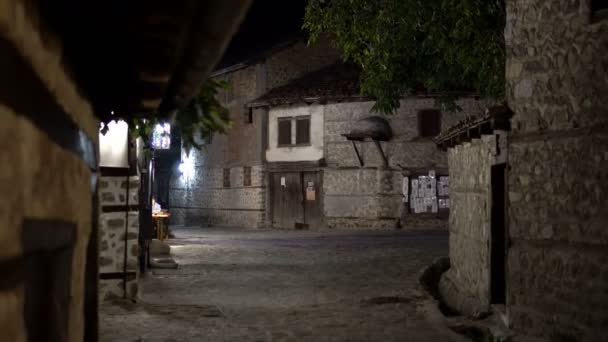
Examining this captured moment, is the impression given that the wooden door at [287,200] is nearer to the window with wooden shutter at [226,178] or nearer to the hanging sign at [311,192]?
the hanging sign at [311,192]

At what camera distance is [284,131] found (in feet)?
93.6

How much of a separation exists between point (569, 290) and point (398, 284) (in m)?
5.19

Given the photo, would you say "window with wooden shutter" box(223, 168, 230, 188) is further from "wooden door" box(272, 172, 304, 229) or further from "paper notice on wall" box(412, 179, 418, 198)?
"paper notice on wall" box(412, 179, 418, 198)

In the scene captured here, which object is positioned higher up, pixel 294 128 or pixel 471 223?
pixel 294 128

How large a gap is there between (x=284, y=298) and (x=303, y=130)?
57.8 ft

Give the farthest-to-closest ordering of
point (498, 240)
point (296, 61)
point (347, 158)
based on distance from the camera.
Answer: point (296, 61) < point (347, 158) < point (498, 240)

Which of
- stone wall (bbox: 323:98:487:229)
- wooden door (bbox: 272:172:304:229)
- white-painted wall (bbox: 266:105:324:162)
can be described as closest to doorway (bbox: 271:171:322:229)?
wooden door (bbox: 272:172:304:229)

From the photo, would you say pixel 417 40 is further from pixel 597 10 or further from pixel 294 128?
pixel 294 128

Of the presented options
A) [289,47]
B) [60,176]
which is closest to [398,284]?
[60,176]

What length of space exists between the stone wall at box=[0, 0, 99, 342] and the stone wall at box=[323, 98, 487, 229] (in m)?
23.4

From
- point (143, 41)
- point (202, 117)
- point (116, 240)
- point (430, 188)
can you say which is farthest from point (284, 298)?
point (430, 188)

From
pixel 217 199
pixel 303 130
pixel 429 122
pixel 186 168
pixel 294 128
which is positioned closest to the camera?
pixel 429 122

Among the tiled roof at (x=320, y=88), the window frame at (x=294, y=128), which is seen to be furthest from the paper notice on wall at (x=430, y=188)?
the window frame at (x=294, y=128)

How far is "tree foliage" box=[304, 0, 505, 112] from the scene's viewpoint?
1148cm
